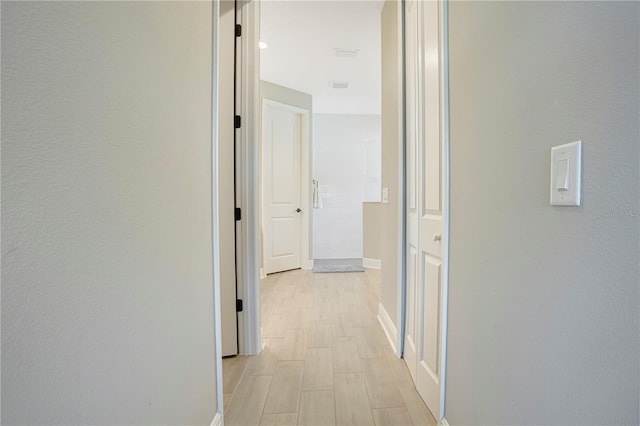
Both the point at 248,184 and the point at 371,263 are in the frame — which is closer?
the point at 248,184

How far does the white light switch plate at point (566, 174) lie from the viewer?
1.86 ft

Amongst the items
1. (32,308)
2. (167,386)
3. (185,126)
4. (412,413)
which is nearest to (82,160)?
(32,308)

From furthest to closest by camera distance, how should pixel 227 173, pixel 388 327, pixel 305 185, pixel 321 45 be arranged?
pixel 305 185
pixel 321 45
pixel 388 327
pixel 227 173

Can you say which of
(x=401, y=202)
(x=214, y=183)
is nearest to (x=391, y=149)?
(x=401, y=202)

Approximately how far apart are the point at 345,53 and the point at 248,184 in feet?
7.44

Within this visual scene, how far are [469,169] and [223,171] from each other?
1400 millimetres

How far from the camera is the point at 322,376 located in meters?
1.67

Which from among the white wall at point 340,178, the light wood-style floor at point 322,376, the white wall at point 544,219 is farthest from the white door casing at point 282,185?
the white wall at point 544,219

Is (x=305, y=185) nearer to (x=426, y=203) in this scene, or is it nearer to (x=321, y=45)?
(x=321, y=45)

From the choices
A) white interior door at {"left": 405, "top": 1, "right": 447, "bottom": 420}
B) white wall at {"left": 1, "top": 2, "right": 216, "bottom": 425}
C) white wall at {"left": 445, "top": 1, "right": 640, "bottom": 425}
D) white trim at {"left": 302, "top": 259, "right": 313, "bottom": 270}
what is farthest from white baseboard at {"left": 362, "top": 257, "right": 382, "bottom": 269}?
white wall at {"left": 1, "top": 2, "right": 216, "bottom": 425}

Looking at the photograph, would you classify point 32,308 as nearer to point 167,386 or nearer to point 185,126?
point 167,386

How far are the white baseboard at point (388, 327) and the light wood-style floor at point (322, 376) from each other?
48mm

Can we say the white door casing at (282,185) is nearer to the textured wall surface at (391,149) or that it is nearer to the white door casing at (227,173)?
the textured wall surface at (391,149)

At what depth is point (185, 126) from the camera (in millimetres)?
1007
